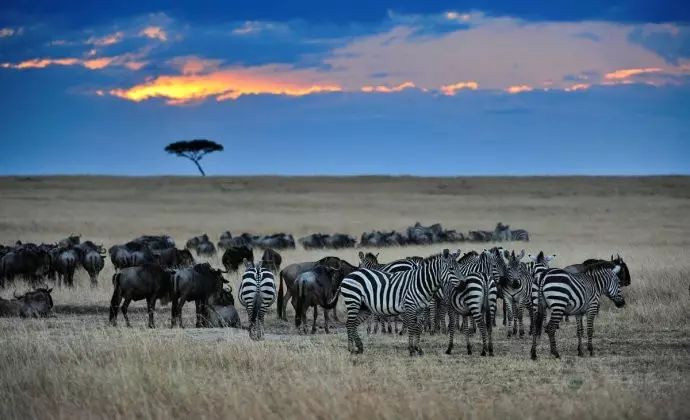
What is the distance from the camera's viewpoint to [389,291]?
15.4m

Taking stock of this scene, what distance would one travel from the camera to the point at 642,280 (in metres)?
23.8

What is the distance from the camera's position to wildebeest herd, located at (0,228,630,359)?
15.3m

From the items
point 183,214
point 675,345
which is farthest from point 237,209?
point 675,345

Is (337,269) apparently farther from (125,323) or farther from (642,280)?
(642,280)

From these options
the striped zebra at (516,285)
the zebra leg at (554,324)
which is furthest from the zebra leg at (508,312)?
the zebra leg at (554,324)

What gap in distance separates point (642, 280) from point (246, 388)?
607 inches

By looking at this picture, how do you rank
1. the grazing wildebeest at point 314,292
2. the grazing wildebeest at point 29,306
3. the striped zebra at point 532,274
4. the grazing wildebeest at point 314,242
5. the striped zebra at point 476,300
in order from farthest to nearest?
the grazing wildebeest at point 314,242
the grazing wildebeest at point 29,306
the grazing wildebeest at point 314,292
the striped zebra at point 532,274
the striped zebra at point 476,300

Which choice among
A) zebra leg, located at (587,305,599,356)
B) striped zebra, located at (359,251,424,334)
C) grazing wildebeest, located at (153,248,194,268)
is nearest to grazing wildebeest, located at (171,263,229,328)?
striped zebra, located at (359,251,424,334)

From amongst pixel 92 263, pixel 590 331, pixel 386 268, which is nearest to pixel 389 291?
pixel 386 268

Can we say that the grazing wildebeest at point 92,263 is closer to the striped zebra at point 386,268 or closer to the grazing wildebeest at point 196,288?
the grazing wildebeest at point 196,288

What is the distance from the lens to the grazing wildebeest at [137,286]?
18.8 meters

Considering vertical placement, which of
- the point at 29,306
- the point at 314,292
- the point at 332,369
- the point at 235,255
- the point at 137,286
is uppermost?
the point at 235,255

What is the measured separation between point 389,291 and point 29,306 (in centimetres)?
867

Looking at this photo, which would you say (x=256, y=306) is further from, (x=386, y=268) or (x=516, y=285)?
(x=516, y=285)
